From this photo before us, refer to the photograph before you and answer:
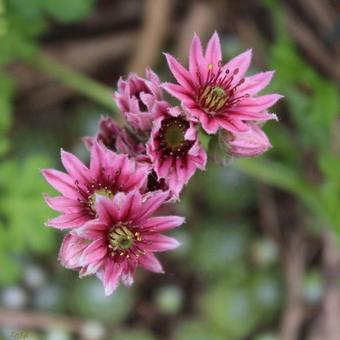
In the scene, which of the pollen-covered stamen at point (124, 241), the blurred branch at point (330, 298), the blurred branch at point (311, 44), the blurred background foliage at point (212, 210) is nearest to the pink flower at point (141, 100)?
the pollen-covered stamen at point (124, 241)

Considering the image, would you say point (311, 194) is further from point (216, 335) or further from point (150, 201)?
point (150, 201)

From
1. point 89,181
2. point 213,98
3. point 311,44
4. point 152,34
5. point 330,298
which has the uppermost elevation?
point 152,34

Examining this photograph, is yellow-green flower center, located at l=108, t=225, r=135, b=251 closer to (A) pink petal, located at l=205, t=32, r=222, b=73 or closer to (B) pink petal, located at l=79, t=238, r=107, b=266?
(B) pink petal, located at l=79, t=238, r=107, b=266

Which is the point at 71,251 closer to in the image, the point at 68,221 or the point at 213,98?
the point at 68,221

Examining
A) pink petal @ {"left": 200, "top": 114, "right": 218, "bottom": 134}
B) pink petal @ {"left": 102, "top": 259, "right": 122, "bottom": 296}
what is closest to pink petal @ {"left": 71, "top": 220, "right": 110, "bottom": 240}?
pink petal @ {"left": 102, "top": 259, "right": 122, "bottom": 296}

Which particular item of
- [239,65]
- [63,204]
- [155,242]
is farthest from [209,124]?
[63,204]

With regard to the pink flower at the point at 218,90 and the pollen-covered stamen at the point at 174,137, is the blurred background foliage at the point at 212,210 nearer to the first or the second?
the pink flower at the point at 218,90
